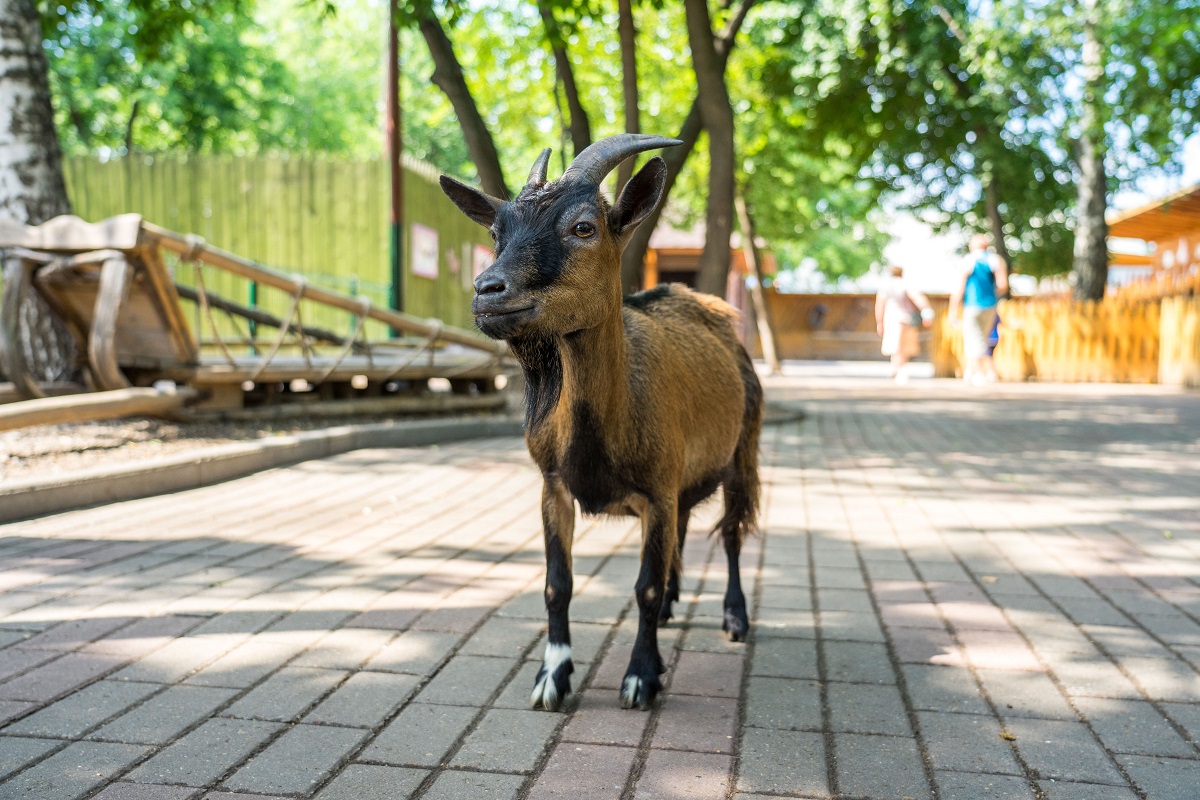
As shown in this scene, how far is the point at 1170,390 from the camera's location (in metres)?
19.3

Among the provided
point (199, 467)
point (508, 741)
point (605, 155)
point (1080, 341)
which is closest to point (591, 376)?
point (605, 155)

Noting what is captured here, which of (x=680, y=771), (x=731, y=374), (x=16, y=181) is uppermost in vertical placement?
(x=16, y=181)

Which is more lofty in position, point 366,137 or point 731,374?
point 366,137

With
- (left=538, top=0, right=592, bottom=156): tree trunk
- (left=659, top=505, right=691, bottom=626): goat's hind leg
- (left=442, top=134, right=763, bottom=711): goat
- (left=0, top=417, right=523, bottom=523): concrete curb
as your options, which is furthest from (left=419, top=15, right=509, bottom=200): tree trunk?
(left=442, top=134, right=763, bottom=711): goat

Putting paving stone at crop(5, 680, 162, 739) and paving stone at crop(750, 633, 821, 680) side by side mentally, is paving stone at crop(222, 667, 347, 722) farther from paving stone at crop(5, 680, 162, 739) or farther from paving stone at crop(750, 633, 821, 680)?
paving stone at crop(750, 633, 821, 680)

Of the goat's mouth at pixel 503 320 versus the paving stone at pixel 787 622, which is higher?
the goat's mouth at pixel 503 320

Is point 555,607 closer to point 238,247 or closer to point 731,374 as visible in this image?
point 731,374

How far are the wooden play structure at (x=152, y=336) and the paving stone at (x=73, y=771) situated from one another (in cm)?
383

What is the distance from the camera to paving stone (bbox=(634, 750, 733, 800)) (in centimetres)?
274

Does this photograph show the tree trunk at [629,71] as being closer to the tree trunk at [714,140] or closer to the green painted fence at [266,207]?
the tree trunk at [714,140]

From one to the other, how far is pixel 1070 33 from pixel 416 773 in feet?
73.1

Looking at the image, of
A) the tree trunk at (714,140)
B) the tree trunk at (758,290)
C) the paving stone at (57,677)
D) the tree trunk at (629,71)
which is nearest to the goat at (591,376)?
the paving stone at (57,677)

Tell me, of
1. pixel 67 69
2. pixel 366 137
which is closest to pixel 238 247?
pixel 67 69

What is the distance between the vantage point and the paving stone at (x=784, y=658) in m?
3.74
